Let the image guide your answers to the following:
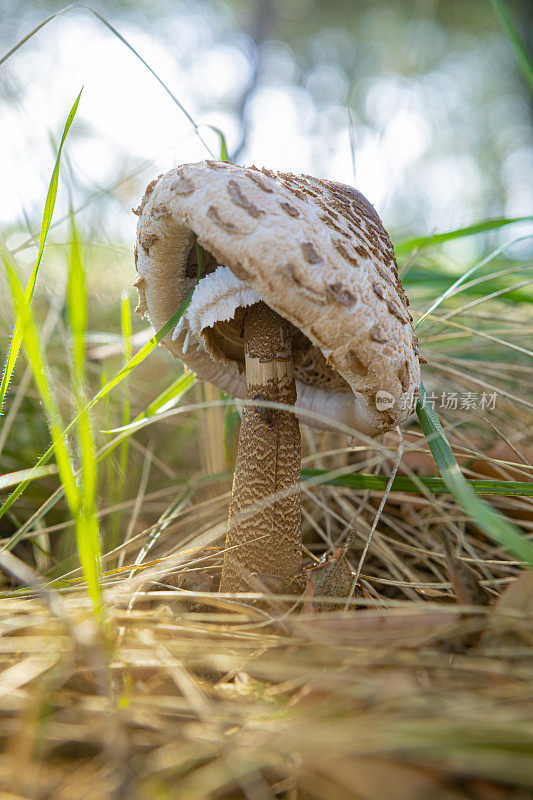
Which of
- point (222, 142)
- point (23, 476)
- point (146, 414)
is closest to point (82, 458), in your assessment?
point (23, 476)

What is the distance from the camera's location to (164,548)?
2055 millimetres

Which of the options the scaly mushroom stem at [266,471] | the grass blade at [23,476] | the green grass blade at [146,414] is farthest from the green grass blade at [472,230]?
the grass blade at [23,476]

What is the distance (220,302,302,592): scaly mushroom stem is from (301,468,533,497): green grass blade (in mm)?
138

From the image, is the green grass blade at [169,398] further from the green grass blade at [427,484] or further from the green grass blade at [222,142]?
the green grass blade at [222,142]

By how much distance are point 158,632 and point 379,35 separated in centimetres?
1216

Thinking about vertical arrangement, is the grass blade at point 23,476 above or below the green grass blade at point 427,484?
above

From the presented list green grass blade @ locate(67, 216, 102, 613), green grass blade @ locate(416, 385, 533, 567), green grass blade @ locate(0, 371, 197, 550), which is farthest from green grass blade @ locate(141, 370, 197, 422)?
green grass blade @ locate(416, 385, 533, 567)

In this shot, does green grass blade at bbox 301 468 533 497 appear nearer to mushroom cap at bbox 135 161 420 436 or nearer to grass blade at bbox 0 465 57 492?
mushroom cap at bbox 135 161 420 436

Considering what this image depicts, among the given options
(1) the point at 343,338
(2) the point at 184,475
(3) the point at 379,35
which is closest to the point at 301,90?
(3) the point at 379,35

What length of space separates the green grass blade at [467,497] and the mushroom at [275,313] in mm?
149

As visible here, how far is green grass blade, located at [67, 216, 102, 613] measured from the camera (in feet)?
3.53

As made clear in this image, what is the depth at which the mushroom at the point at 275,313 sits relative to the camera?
122cm

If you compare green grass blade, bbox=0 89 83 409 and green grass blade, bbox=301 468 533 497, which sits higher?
green grass blade, bbox=0 89 83 409

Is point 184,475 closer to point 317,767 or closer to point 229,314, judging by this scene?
point 229,314
